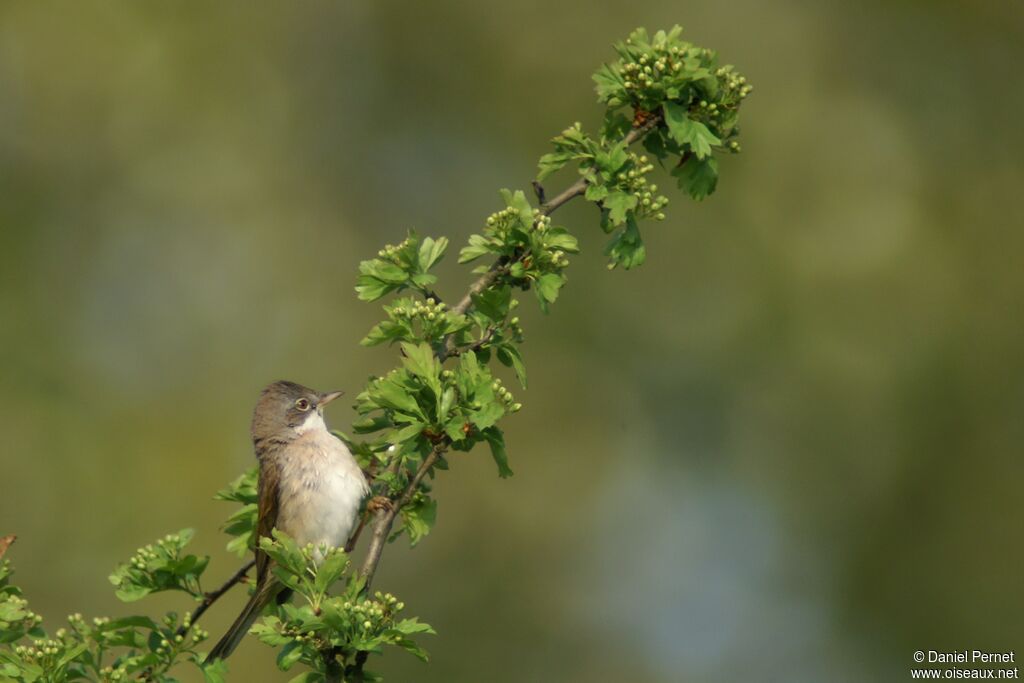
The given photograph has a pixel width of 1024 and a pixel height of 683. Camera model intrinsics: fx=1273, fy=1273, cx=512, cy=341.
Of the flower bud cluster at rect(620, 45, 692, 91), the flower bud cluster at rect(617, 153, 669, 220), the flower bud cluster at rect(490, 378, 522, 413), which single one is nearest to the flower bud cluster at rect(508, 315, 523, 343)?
the flower bud cluster at rect(490, 378, 522, 413)

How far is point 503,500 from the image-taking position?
16.5 m

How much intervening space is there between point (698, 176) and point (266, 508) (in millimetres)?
3168

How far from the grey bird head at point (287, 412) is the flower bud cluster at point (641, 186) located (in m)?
3.40

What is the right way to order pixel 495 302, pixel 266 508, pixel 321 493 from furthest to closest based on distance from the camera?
pixel 321 493, pixel 266 508, pixel 495 302

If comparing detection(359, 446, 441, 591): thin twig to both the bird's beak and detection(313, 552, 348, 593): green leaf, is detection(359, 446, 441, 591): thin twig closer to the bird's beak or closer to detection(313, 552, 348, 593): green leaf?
detection(313, 552, 348, 593): green leaf

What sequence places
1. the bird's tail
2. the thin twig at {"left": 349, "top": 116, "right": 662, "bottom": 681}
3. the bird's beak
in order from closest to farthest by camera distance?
1. the thin twig at {"left": 349, "top": 116, "right": 662, "bottom": 681}
2. the bird's tail
3. the bird's beak

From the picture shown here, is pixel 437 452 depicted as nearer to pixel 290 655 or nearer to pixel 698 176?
pixel 290 655

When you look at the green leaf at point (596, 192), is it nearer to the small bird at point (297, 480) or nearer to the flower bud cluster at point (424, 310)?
the flower bud cluster at point (424, 310)

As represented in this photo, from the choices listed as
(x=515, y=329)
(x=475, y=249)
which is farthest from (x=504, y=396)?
(x=475, y=249)

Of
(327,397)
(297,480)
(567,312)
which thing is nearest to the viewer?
(297,480)

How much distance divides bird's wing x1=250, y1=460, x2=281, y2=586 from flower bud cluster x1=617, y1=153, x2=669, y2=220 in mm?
2402

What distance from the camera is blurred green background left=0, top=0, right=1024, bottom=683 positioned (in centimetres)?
1619

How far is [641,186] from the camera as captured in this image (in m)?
5.22

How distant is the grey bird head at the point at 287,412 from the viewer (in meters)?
8.11
